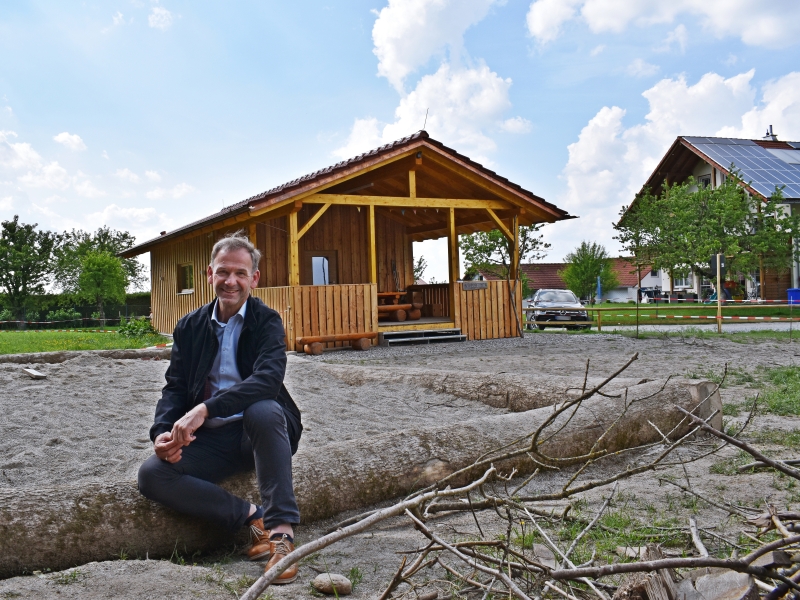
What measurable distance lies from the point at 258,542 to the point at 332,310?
11.2 m

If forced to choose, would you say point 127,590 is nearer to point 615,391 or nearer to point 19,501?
point 19,501

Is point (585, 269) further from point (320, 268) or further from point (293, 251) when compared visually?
point (293, 251)

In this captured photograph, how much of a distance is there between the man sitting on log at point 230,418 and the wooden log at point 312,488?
123mm

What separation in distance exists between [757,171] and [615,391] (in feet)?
104

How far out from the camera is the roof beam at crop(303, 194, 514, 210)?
14141mm

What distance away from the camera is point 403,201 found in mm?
14914

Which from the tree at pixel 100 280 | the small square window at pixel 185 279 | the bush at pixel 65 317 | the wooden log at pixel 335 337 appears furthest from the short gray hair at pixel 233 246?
the tree at pixel 100 280

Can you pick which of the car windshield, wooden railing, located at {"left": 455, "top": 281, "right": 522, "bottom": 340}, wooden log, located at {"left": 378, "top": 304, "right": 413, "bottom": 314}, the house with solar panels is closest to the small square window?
wooden log, located at {"left": 378, "top": 304, "right": 413, "bottom": 314}

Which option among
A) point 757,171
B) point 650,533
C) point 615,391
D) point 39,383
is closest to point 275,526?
point 650,533

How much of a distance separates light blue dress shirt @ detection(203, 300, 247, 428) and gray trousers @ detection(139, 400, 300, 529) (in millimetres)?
249

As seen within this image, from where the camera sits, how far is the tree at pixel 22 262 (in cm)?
3812

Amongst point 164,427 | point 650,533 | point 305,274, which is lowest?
point 650,533

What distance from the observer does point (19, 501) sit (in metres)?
2.78

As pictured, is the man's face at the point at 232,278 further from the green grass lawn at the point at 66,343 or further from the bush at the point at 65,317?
the bush at the point at 65,317
